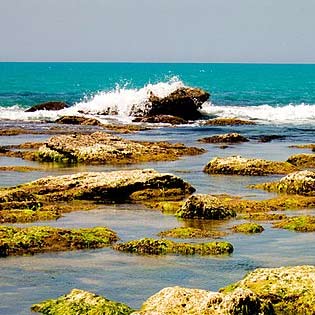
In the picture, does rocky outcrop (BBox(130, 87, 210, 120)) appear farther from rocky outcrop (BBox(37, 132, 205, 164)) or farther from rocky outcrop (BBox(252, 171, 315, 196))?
rocky outcrop (BBox(252, 171, 315, 196))

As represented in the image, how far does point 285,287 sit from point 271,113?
5795 centimetres

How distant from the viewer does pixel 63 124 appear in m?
Result: 55.6

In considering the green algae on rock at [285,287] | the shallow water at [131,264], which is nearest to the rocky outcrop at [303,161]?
the shallow water at [131,264]

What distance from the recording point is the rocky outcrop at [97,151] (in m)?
33.7

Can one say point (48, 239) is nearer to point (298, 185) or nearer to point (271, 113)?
point (298, 185)

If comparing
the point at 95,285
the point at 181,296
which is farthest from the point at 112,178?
the point at 181,296

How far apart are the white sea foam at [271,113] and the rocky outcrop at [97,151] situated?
90.2 feet

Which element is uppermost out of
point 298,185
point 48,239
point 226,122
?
point 226,122

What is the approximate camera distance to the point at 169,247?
1680cm

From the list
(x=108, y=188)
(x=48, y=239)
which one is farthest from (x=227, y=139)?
(x=48, y=239)

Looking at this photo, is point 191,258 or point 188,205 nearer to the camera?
point 191,258

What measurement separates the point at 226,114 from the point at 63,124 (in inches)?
642

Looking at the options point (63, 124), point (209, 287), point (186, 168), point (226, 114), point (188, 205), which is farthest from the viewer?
point (226, 114)

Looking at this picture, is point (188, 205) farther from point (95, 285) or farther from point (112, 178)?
point (95, 285)
